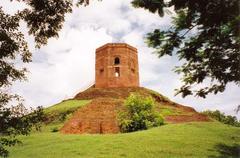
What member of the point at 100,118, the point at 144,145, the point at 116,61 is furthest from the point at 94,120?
the point at 116,61

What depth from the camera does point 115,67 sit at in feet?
174

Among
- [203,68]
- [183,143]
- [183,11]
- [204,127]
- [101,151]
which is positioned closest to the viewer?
[183,11]

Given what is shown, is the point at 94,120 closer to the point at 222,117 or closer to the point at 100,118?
the point at 100,118

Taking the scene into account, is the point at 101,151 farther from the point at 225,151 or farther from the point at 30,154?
the point at 225,151

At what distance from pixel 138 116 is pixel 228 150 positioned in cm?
960

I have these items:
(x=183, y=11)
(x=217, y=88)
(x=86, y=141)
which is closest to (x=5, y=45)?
(x=183, y=11)

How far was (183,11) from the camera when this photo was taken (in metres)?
8.98

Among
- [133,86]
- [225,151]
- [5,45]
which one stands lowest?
[225,151]

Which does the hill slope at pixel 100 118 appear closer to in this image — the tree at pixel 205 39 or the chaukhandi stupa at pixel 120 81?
the chaukhandi stupa at pixel 120 81

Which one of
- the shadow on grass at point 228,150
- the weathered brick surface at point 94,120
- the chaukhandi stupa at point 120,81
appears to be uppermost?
the chaukhandi stupa at point 120,81

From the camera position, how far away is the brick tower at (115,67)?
52.6 metres

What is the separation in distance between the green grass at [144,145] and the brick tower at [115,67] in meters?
27.0

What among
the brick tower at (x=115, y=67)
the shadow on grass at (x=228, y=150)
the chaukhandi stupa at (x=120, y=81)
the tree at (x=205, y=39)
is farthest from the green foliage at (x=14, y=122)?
the brick tower at (x=115, y=67)

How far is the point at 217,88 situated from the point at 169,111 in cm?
3064
